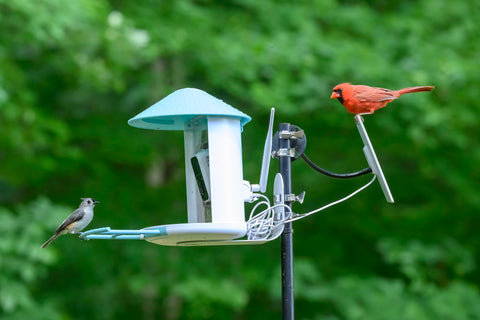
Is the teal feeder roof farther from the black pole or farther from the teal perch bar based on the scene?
the teal perch bar

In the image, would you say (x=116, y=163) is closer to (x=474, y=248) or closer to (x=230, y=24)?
(x=230, y=24)

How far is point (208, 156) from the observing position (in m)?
4.56

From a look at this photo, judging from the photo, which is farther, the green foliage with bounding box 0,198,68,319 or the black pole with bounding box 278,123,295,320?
the green foliage with bounding box 0,198,68,319

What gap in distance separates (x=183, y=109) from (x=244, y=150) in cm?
638

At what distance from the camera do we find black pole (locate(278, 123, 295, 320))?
3.86 metres

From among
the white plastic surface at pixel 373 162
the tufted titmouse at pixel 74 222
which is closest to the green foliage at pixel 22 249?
the tufted titmouse at pixel 74 222

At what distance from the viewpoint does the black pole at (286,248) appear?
3857 millimetres

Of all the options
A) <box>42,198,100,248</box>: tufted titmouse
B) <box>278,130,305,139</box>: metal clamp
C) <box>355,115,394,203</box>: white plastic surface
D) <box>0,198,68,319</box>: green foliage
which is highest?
<box>278,130,305,139</box>: metal clamp

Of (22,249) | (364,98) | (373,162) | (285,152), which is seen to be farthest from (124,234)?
(22,249)

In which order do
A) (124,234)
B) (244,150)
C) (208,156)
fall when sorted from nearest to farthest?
(124,234), (208,156), (244,150)

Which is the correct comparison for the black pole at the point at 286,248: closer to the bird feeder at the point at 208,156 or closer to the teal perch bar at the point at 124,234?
the bird feeder at the point at 208,156

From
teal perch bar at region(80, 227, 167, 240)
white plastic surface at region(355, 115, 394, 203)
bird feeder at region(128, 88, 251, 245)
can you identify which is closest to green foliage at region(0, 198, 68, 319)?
bird feeder at region(128, 88, 251, 245)

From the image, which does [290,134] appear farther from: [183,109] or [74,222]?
[74,222]

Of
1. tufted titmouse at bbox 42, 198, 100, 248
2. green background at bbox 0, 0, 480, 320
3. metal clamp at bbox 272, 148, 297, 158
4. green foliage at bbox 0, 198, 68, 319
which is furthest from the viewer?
green background at bbox 0, 0, 480, 320
